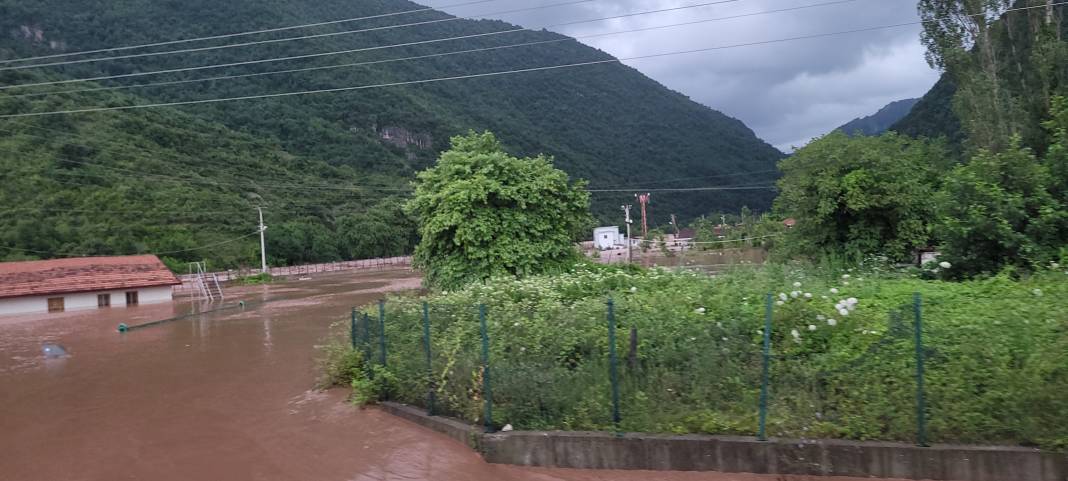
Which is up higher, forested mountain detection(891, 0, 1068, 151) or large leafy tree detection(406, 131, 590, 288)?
forested mountain detection(891, 0, 1068, 151)

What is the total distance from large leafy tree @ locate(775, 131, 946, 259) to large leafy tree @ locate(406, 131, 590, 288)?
19.1 ft

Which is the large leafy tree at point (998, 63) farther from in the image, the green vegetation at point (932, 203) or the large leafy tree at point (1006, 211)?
the large leafy tree at point (1006, 211)

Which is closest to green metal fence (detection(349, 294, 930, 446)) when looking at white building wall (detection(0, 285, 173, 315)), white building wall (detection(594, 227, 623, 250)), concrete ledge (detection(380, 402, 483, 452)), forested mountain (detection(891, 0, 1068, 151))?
concrete ledge (detection(380, 402, 483, 452))

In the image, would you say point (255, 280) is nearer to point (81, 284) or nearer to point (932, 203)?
point (81, 284)

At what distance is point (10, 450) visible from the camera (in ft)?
32.7

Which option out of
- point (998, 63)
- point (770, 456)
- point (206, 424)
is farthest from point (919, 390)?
point (998, 63)

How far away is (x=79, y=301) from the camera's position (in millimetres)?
→ 39281

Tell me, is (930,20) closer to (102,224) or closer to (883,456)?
(883,456)

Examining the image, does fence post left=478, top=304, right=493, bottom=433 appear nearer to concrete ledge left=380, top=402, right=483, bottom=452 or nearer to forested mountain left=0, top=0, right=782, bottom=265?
concrete ledge left=380, top=402, right=483, bottom=452

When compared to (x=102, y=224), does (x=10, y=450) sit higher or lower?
lower

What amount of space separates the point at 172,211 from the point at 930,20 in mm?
63709

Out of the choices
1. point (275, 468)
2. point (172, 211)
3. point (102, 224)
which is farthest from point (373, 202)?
point (275, 468)

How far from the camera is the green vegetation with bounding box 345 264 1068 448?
589 centimetres

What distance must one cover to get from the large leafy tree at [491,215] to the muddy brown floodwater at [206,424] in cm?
429
